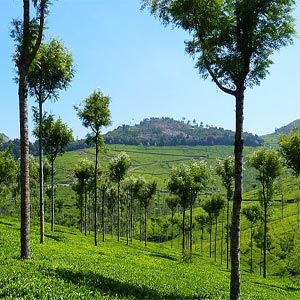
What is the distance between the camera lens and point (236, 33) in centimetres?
2052

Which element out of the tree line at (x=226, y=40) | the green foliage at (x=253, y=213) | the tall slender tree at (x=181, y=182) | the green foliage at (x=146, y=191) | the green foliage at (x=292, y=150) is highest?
the tree line at (x=226, y=40)

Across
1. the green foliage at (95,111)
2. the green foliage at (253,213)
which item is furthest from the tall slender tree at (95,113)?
the green foliage at (253,213)

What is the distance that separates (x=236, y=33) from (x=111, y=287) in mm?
14051

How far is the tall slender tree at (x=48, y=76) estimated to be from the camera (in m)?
37.0

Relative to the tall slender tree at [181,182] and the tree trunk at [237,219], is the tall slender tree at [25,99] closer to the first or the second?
the tree trunk at [237,219]

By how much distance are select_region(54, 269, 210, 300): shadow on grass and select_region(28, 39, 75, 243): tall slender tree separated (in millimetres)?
18727

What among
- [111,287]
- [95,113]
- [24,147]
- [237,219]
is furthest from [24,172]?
[95,113]

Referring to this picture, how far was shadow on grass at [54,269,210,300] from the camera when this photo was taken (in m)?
16.6

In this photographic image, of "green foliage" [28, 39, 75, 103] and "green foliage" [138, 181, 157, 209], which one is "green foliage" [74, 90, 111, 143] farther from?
"green foliage" [138, 181, 157, 209]

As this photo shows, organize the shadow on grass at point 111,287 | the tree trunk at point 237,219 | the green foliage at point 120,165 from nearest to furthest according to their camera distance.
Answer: the shadow on grass at point 111,287
the tree trunk at point 237,219
the green foliage at point 120,165

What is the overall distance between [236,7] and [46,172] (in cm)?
6621

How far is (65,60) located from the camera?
1480 inches

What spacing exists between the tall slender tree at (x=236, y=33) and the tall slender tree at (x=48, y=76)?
1796 centimetres

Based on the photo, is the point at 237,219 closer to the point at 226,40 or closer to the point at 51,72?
the point at 226,40
